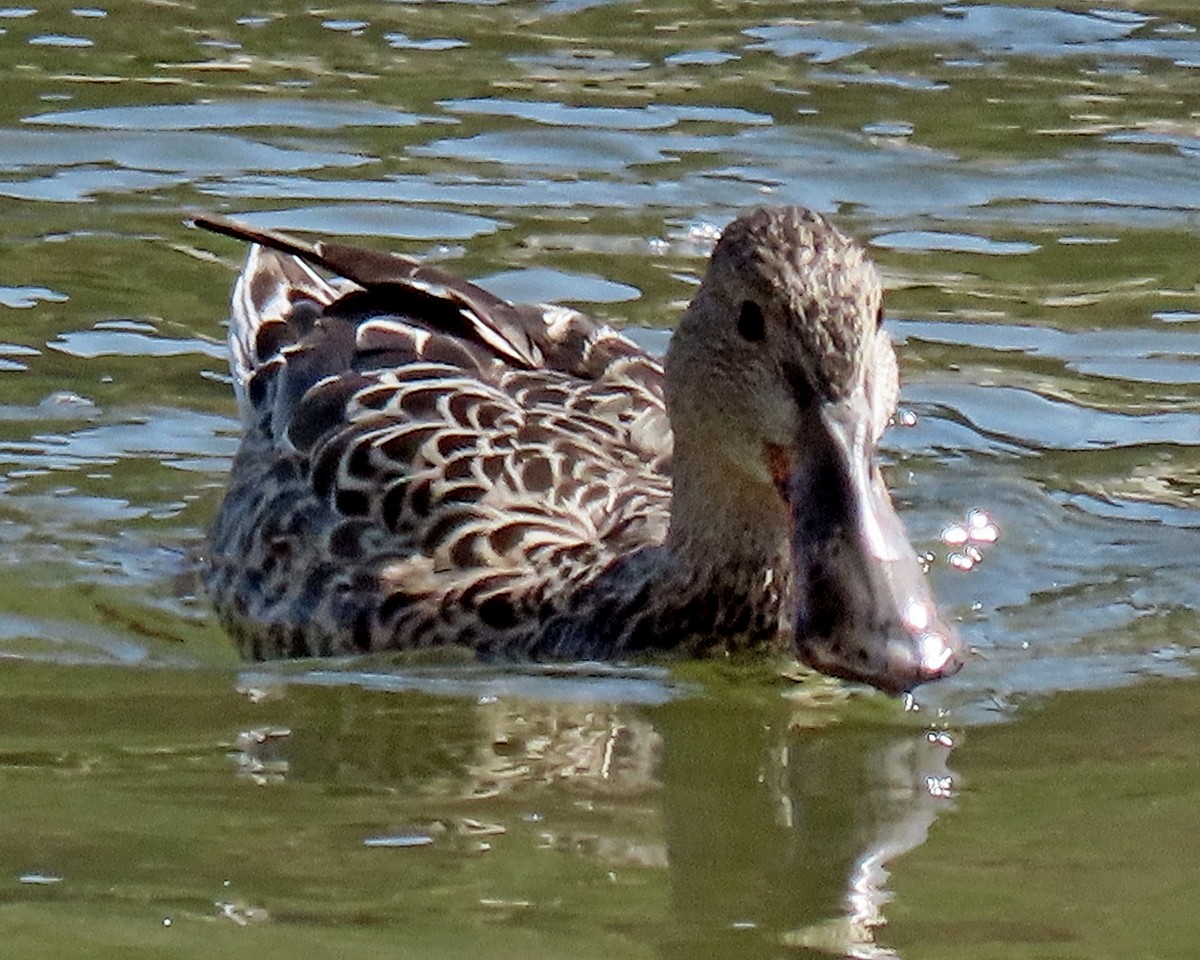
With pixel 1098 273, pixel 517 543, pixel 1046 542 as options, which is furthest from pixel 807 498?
A: pixel 1098 273

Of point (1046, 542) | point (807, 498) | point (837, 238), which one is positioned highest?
point (837, 238)

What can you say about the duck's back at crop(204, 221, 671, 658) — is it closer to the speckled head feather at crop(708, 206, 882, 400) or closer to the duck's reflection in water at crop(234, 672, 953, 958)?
the duck's reflection in water at crop(234, 672, 953, 958)

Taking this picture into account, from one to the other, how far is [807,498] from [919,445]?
2.72 metres

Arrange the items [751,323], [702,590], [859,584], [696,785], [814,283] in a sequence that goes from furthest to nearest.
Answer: [702,590] → [751,323] → [814,283] → [696,785] → [859,584]

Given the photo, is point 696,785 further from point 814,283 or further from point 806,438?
point 814,283

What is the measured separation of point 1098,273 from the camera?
10.4 metres

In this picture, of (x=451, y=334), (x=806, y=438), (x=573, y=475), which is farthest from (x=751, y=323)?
(x=451, y=334)

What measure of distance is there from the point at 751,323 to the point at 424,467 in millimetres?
1072

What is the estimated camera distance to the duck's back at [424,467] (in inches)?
292

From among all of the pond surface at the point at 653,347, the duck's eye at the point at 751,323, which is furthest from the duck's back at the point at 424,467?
the duck's eye at the point at 751,323

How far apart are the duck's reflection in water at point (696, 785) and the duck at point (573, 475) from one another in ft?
0.96

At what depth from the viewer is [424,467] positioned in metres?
7.60

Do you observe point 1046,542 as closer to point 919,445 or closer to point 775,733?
point 919,445

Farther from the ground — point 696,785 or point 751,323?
point 751,323
